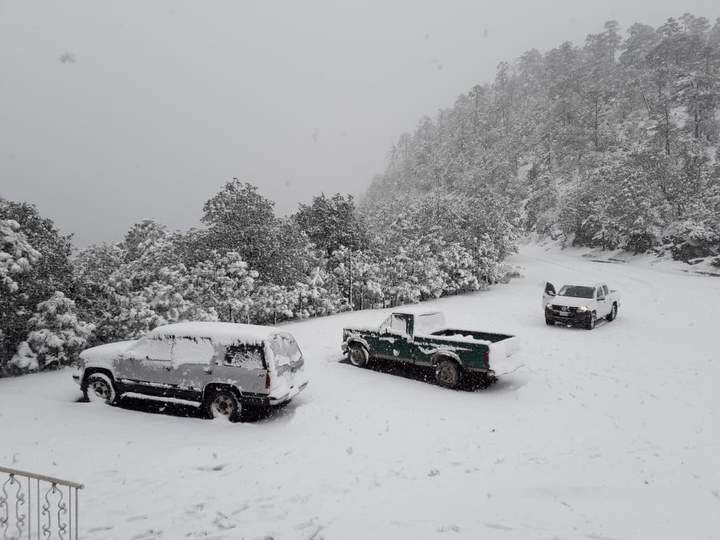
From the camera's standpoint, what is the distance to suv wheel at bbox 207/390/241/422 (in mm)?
8594

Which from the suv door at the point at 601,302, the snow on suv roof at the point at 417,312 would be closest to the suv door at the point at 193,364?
the snow on suv roof at the point at 417,312

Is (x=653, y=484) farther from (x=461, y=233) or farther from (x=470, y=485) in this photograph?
(x=461, y=233)

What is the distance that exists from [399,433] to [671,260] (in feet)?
120

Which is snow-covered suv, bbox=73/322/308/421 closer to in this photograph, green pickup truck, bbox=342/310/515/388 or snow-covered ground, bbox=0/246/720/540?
snow-covered ground, bbox=0/246/720/540

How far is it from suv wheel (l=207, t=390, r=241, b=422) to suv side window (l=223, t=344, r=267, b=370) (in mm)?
618

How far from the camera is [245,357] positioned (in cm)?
857

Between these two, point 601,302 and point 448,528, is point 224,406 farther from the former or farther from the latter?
point 601,302

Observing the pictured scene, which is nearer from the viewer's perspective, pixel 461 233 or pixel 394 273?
pixel 394 273

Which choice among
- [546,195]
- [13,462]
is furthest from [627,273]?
[13,462]

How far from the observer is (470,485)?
6.05m

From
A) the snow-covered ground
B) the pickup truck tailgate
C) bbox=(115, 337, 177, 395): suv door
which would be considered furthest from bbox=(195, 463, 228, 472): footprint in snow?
the pickup truck tailgate

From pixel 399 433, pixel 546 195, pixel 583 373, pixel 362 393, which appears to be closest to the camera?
pixel 399 433

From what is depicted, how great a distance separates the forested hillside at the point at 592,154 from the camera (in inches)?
1457

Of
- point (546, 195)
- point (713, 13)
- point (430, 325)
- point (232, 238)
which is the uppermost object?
point (713, 13)
